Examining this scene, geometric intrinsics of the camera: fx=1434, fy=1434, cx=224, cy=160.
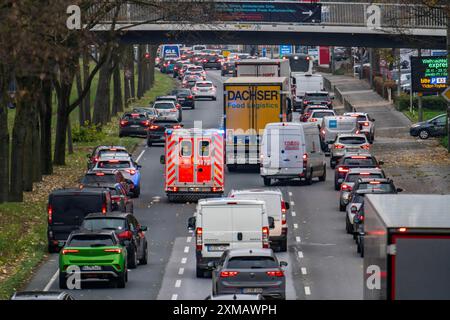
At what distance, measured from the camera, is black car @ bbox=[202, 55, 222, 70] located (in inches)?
6152

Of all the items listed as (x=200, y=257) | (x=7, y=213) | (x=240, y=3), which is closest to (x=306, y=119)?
(x=240, y=3)

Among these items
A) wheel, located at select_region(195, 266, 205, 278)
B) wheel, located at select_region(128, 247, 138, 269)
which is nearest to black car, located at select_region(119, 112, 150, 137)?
wheel, located at select_region(128, 247, 138, 269)

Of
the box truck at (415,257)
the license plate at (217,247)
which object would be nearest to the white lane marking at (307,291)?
the license plate at (217,247)

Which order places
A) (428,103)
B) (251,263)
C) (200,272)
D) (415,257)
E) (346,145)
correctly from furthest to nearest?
(428,103) < (346,145) < (200,272) < (251,263) < (415,257)

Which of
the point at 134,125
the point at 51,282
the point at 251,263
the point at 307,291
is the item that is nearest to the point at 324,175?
the point at 134,125

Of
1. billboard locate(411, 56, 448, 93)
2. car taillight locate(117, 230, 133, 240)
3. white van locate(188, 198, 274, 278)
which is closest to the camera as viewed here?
white van locate(188, 198, 274, 278)

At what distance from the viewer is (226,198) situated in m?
34.2

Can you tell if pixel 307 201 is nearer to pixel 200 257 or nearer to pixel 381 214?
pixel 200 257

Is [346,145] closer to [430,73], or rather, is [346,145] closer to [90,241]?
[430,73]

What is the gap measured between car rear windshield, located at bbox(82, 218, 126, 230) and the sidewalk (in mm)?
18803

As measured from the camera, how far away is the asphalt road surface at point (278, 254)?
31.1 meters

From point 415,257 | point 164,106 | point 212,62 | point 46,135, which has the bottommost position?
point 46,135

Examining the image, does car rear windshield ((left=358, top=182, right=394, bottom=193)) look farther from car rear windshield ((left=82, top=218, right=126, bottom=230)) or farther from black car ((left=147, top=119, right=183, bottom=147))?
black car ((left=147, top=119, right=183, bottom=147))

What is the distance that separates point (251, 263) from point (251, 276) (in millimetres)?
339
